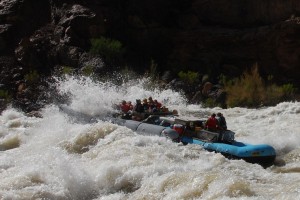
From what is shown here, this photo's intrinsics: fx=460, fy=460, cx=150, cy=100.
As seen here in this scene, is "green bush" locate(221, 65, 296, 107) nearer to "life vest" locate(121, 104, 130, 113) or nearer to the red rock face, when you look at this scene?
the red rock face

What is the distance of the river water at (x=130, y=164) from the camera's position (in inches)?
286

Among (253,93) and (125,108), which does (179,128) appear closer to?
(125,108)

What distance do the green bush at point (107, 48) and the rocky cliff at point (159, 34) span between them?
16.8 inches

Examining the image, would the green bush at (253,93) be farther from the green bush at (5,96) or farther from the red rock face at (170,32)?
the green bush at (5,96)

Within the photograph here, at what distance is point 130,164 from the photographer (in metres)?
8.70

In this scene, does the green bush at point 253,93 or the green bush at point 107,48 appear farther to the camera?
the green bush at point 107,48

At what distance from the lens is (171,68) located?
23391 millimetres

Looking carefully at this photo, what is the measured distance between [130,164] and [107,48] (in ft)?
48.5

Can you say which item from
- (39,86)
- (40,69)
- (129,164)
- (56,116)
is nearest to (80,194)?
(129,164)

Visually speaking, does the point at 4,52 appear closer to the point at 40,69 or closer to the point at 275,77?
the point at 40,69

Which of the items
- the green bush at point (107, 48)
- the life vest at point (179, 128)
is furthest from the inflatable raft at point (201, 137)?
the green bush at point (107, 48)

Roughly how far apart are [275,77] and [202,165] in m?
14.0

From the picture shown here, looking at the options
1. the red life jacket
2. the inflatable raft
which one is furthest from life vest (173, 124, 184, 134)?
the red life jacket

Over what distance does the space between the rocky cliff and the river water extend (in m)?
7.32
